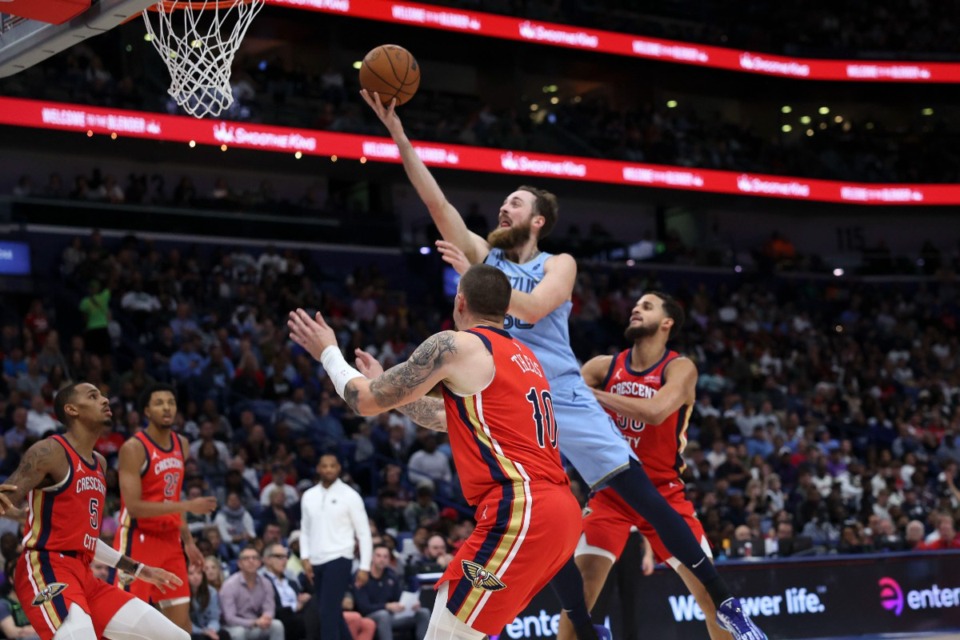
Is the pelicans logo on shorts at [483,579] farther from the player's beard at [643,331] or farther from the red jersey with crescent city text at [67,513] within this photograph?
the red jersey with crescent city text at [67,513]

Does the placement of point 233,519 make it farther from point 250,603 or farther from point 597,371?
point 597,371

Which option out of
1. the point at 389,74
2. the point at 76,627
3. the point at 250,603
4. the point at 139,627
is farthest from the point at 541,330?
the point at 250,603

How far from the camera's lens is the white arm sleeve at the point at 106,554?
6.75m

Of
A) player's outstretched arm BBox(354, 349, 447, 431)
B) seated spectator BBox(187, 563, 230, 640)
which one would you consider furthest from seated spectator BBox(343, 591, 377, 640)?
player's outstretched arm BBox(354, 349, 447, 431)

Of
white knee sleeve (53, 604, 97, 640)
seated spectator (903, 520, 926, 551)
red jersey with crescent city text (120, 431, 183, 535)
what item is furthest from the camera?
seated spectator (903, 520, 926, 551)

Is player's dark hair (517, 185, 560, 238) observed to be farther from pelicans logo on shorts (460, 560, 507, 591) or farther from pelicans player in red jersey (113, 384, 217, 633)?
pelicans player in red jersey (113, 384, 217, 633)

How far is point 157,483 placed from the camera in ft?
24.2

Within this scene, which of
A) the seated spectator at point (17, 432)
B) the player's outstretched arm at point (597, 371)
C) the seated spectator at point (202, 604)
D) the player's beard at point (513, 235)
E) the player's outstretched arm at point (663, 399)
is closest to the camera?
the player's beard at point (513, 235)

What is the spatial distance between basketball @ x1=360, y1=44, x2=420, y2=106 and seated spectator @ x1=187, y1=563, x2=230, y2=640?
16.3 ft

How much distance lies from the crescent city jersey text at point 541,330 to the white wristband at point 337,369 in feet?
4.60

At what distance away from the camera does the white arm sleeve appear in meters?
6.75

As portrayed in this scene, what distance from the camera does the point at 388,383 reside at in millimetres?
4773

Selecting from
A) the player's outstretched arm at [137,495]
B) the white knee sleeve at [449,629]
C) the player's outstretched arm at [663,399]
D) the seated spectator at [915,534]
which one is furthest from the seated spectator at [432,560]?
the white knee sleeve at [449,629]

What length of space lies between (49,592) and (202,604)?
371 cm
